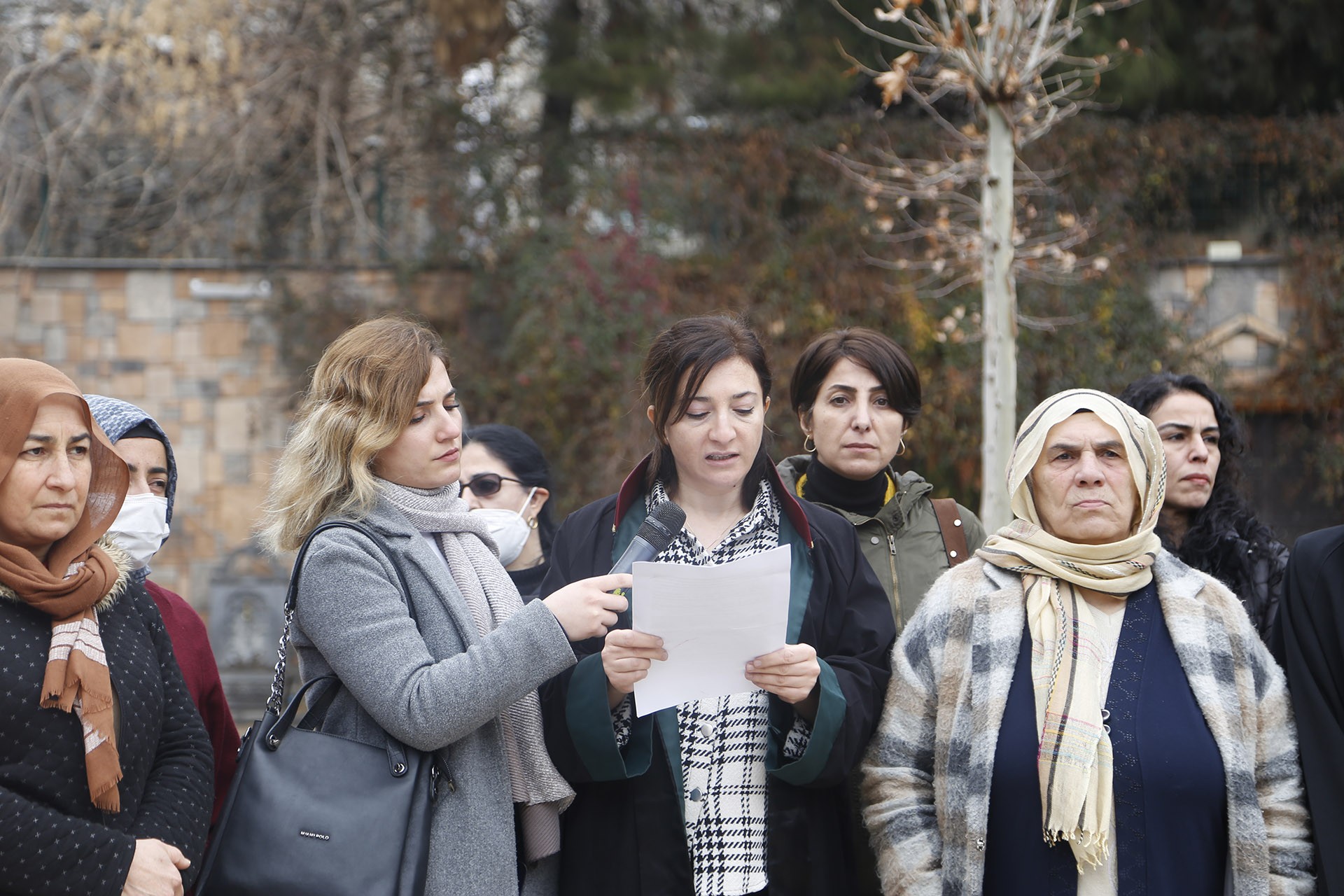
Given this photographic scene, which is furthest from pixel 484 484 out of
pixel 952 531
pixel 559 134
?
pixel 559 134

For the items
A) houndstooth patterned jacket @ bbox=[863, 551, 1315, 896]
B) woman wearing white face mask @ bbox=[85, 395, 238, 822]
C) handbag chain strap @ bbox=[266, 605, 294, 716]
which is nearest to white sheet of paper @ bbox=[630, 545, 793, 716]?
houndstooth patterned jacket @ bbox=[863, 551, 1315, 896]

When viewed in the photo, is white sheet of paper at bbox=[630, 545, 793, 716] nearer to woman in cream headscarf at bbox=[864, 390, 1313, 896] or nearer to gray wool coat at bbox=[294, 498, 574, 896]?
gray wool coat at bbox=[294, 498, 574, 896]

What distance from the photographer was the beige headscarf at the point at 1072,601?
2314 mm

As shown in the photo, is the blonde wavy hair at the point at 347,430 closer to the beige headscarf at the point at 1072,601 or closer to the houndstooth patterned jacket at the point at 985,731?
the houndstooth patterned jacket at the point at 985,731

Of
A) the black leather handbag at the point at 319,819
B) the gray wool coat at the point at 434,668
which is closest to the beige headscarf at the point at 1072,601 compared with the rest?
the gray wool coat at the point at 434,668

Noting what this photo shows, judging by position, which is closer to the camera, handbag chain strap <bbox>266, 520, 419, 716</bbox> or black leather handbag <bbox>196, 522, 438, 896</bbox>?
black leather handbag <bbox>196, 522, 438, 896</bbox>

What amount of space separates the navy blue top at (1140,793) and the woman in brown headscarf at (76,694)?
162 centimetres

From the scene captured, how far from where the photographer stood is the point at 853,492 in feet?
10.8

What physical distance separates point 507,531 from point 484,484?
333mm

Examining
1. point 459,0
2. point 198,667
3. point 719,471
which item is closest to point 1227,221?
point 459,0

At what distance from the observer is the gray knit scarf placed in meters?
2.47

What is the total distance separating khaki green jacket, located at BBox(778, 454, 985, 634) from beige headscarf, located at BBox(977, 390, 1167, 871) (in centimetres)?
48

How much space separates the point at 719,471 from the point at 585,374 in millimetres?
6732

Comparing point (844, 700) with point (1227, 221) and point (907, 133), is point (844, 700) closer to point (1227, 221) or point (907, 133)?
point (907, 133)
